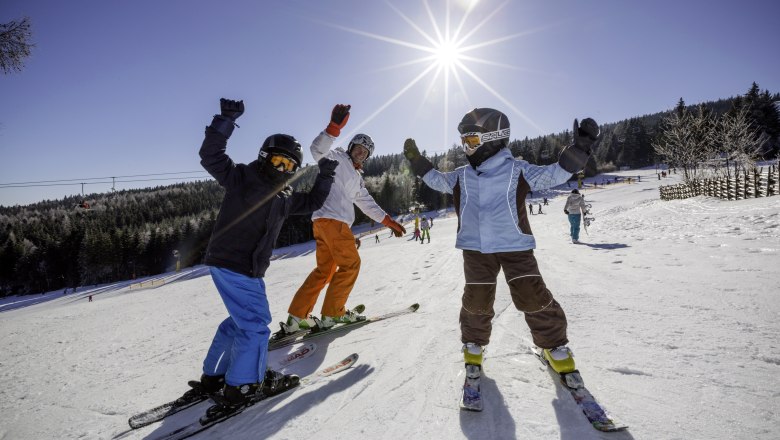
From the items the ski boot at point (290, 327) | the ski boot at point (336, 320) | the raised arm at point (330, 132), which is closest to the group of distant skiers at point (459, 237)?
the raised arm at point (330, 132)

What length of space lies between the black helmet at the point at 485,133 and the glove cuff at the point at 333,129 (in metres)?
1.48

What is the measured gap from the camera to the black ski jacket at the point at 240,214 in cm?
258

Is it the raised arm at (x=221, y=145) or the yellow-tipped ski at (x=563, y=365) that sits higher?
the raised arm at (x=221, y=145)

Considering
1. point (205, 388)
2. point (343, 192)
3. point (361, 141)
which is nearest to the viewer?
point (205, 388)

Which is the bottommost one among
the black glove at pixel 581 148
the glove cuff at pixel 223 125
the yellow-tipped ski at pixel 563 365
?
the yellow-tipped ski at pixel 563 365

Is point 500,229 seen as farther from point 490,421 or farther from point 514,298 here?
point 490,421

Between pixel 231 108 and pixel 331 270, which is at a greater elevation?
pixel 231 108

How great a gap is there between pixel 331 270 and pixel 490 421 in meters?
2.61

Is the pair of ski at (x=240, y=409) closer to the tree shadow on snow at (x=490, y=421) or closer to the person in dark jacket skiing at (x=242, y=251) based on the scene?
the person in dark jacket skiing at (x=242, y=251)

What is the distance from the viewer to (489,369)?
2539 mm

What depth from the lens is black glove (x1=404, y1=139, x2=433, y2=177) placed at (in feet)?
10.1

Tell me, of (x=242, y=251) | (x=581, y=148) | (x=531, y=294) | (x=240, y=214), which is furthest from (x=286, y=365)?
(x=581, y=148)

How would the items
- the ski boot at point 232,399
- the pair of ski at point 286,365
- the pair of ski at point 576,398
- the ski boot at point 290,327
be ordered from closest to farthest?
1. the pair of ski at point 576,398
2. the ski boot at point 232,399
3. the pair of ski at point 286,365
4. the ski boot at point 290,327

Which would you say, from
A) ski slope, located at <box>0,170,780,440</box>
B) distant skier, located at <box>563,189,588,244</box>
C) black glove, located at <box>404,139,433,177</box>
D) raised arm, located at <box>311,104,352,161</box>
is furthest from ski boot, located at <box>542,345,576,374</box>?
distant skier, located at <box>563,189,588,244</box>
